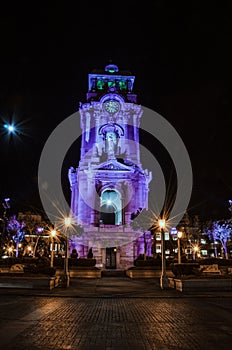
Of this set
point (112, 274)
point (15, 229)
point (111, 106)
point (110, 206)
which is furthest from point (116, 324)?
point (111, 106)

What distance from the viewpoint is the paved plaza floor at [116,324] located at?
9.23 metres

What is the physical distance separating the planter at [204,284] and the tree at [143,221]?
99.7ft

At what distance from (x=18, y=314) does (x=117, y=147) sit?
59.5 metres

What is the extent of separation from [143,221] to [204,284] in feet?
114

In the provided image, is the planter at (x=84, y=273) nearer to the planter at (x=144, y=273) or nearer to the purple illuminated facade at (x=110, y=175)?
the planter at (x=144, y=273)

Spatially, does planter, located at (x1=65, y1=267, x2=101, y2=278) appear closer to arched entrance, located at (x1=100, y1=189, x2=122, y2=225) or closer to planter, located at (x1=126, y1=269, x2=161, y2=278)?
planter, located at (x1=126, y1=269, x2=161, y2=278)

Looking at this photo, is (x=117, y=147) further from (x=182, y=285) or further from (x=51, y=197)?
(x=182, y=285)

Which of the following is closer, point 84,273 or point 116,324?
point 116,324

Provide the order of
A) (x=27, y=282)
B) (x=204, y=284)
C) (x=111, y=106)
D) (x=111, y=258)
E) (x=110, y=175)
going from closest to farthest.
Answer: (x=204, y=284) < (x=27, y=282) < (x=111, y=258) < (x=110, y=175) < (x=111, y=106)

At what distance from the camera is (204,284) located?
23.7 meters

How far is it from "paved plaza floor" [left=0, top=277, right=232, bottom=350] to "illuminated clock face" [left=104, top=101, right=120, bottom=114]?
5915 cm

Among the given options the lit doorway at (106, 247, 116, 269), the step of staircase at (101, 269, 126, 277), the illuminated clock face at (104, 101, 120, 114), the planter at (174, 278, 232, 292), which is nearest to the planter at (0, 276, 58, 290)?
the planter at (174, 278, 232, 292)

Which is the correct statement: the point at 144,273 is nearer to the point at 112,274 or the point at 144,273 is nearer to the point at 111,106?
the point at 112,274

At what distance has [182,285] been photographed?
76.1 feet
